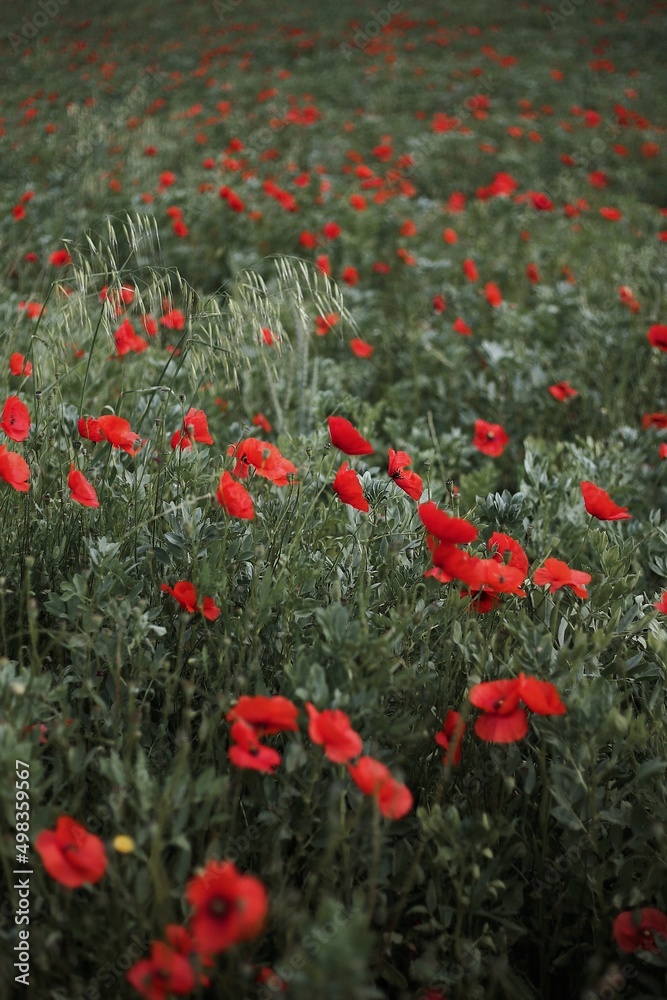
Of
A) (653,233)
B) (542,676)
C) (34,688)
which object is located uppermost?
(34,688)

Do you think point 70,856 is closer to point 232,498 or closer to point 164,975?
point 164,975

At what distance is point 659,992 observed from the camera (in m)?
1.25

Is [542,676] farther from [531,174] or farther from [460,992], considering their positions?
[531,174]

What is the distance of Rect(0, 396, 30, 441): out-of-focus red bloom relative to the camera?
69.7 inches

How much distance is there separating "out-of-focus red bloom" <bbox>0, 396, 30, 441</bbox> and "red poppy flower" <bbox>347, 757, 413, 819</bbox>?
115cm

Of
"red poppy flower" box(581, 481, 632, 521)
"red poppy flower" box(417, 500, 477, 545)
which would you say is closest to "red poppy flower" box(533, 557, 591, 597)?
"red poppy flower" box(581, 481, 632, 521)

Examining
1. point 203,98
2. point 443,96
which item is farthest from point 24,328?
point 443,96

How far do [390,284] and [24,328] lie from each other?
2.34 metres

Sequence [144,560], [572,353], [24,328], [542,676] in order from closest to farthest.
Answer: [542,676], [144,560], [24,328], [572,353]

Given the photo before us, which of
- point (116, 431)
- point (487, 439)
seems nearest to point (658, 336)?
point (487, 439)

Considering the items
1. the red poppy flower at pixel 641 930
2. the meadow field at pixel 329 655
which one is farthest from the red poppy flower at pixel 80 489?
the red poppy flower at pixel 641 930

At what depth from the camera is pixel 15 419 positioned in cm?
180

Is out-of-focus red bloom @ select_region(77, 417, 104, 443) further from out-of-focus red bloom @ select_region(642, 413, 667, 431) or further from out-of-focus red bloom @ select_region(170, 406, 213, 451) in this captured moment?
out-of-focus red bloom @ select_region(642, 413, 667, 431)

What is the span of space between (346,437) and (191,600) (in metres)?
0.51
